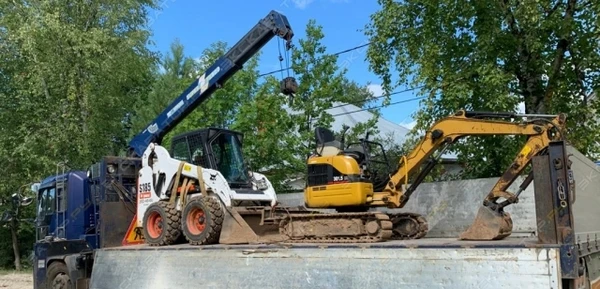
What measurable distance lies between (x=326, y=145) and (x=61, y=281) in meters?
5.67

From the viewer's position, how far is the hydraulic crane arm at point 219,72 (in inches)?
402

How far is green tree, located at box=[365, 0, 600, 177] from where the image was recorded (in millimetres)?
12109

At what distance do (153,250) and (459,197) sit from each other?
22.4 feet

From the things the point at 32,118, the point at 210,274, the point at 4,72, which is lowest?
the point at 210,274

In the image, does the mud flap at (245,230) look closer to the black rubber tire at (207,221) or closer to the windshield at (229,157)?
the black rubber tire at (207,221)

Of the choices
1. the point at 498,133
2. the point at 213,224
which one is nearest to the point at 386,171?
the point at 498,133

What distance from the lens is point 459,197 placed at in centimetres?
1240

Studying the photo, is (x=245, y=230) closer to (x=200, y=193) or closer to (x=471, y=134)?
(x=200, y=193)

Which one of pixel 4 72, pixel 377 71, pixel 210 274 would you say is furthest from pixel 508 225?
pixel 4 72

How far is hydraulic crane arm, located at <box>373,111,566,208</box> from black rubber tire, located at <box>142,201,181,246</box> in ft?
10.6

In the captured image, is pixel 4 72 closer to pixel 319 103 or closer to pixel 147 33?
pixel 147 33

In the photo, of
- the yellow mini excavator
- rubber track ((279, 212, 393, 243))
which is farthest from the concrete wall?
rubber track ((279, 212, 393, 243))

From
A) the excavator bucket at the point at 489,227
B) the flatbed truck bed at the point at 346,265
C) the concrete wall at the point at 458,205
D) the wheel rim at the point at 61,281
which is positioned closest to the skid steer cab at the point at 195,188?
the flatbed truck bed at the point at 346,265

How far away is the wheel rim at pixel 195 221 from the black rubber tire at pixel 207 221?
34mm
